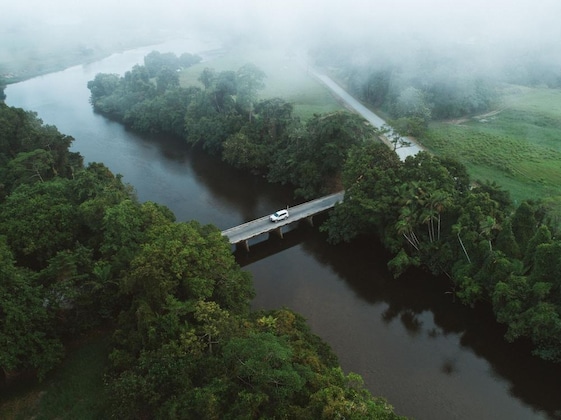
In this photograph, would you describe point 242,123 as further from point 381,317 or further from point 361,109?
point 381,317

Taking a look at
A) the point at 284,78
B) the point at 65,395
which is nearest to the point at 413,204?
the point at 65,395

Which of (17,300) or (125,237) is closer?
(17,300)

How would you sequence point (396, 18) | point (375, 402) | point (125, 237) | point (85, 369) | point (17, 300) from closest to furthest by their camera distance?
point (375, 402) < point (17, 300) < point (85, 369) < point (125, 237) < point (396, 18)

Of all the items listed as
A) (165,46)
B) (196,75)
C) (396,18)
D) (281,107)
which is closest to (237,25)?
(165,46)

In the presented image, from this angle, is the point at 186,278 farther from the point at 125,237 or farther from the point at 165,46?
the point at 165,46

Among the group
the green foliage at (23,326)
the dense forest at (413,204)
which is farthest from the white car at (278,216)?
the green foliage at (23,326)

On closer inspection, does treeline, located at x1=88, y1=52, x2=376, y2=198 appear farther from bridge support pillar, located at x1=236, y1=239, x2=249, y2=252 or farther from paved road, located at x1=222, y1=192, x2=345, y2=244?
bridge support pillar, located at x1=236, y1=239, x2=249, y2=252
